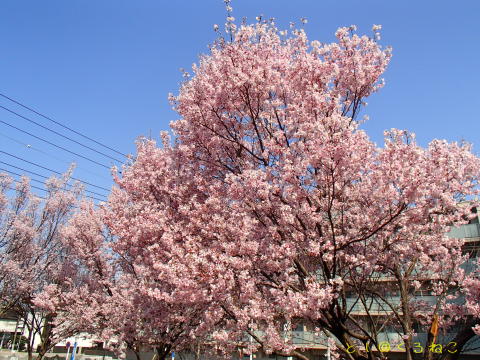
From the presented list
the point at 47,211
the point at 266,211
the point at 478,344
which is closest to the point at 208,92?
the point at 266,211

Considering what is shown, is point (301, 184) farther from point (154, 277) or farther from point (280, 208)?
point (154, 277)

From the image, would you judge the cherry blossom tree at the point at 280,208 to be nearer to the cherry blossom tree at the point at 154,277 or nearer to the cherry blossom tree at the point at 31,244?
the cherry blossom tree at the point at 154,277

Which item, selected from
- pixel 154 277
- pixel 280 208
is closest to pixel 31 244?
pixel 154 277

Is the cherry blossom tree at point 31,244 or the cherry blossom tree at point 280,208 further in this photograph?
the cherry blossom tree at point 31,244

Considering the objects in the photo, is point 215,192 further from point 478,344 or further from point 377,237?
point 478,344

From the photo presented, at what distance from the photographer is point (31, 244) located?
20.0 metres

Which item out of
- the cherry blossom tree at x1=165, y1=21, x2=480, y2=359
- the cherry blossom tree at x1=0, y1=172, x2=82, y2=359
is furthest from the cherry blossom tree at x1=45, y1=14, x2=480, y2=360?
the cherry blossom tree at x1=0, y1=172, x2=82, y2=359

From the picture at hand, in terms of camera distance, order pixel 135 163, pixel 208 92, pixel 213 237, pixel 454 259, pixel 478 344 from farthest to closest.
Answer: pixel 478 344, pixel 135 163, pixel 454 259, pixel 208 92, pixel 213 237

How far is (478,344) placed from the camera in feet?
68.5

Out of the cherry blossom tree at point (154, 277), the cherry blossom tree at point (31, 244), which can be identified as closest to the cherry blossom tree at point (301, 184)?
the cherry blossom tree at point (154, 277)

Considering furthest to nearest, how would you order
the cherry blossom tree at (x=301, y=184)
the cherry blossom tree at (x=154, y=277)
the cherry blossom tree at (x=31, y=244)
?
the cherry blossom tree at (x=31, y=244) → the cherry blossom tree at (x=154, y=277) → the cherry blossom tree at (x=301, y=184)

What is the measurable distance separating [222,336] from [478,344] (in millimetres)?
20919

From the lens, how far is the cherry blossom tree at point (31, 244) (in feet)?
63.3

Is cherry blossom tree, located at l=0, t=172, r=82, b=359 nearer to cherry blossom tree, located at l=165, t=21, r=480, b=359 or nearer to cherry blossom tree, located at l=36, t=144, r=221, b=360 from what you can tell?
cherry blossom tree, located at l=36, t=144, r=221, b=360
